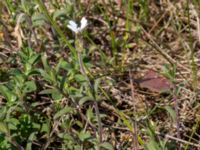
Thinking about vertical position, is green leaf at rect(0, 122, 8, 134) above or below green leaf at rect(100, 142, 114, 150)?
above

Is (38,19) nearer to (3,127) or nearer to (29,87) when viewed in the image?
(29,87)

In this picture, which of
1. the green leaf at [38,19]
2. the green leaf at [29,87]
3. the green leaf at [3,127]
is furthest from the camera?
the green leaf at [38,19]

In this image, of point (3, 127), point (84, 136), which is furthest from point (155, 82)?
point (3, 127)

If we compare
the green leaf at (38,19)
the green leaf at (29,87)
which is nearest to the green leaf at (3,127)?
the green leaf at (29,87)

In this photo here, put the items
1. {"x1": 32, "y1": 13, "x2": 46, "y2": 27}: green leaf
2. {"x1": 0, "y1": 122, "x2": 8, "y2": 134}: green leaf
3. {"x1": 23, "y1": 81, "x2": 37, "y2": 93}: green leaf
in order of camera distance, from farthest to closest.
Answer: {"x1": 32, "y1": 13, "x2": 46, "y2": 27}: green leaf → {"x1": 23, "y1": 81, "x2": 37, "y2": 93}: green leaf → {"x1": 0, "y1": 122, "x2": 8, "y2": 134}: green leaf

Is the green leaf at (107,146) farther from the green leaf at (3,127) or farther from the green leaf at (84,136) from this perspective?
the green leaf at (3,127)

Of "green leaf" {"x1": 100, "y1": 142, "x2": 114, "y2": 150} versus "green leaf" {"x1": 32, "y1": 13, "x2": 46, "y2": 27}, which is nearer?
"green leaf" {"x1": 100, "y1": 142, "x2": 114, "y2": 150}

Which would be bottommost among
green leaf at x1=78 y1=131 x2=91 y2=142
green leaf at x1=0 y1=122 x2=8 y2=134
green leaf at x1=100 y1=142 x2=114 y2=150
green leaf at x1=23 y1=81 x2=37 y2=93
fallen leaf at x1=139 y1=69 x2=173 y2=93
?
green leaf at x1=100 y1=142 x2=114 y2=150

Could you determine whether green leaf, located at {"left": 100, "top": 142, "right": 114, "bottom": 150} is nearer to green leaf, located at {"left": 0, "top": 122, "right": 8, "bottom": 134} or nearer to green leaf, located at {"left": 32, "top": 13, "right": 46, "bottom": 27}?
green leaf, located at {"left": 0, "top": 122, "right": 8, "bottom": 134}

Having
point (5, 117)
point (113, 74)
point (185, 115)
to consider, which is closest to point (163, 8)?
point (113, 74)

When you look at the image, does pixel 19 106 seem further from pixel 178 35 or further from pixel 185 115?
pixel 178 35

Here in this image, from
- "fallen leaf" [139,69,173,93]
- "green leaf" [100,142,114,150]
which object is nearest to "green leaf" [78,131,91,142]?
"green leaf" [100,142,114,150]
